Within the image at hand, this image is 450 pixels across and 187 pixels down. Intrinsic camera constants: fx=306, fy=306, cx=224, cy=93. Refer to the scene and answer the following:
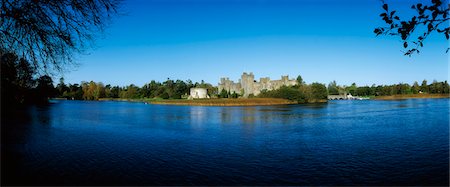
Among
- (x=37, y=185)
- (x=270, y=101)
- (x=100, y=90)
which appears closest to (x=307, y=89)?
(x=270, y=101)

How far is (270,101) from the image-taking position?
73.6 meters

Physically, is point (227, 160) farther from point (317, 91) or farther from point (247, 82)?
point (247, 82)

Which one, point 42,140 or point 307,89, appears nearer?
point 42,140

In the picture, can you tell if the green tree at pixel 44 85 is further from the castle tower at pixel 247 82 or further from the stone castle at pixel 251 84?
the castle tower at pixel 247 82

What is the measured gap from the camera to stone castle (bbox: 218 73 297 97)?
325 ft

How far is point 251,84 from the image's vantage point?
106m

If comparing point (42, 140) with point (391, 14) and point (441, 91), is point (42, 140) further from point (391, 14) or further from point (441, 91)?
point (441, 91)

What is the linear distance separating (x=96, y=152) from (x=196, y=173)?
226 inches

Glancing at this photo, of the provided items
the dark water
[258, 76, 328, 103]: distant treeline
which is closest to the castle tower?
[258, 76, 328, 103]: distant treeline

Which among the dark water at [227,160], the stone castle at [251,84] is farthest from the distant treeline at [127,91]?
the dark water at [227,160]

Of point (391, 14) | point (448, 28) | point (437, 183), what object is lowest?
point (437, 183)

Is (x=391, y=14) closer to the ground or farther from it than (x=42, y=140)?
farther from it

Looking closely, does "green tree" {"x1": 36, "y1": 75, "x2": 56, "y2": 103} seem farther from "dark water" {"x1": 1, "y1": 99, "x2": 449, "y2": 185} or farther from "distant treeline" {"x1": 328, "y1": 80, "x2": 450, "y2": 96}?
"distant treeline" {"x1": 328, "y1": 80, "x2": 450, "y2": 96}

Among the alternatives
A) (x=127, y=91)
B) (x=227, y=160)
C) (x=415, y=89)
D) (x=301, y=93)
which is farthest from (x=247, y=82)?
(x=227, y=160)
